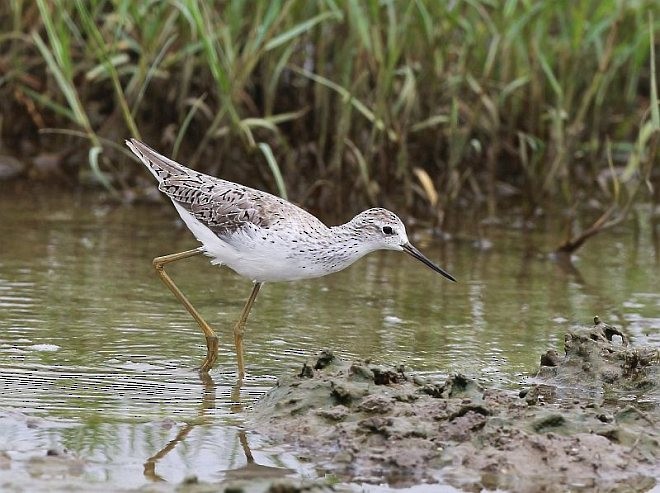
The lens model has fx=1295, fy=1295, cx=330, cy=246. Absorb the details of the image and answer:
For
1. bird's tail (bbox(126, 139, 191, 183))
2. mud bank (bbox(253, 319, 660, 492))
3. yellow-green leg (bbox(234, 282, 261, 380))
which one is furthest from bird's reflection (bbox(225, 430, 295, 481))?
bird's tail (bbox(126, 139, 191, 183))

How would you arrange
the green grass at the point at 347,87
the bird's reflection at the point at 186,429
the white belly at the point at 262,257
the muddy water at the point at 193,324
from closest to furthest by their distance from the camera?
the bird's reflection at the point at 186,429 < the muddy water at the point at 193,324 < the white belly at the point at 262,257 < the green grass at the point at 347,87

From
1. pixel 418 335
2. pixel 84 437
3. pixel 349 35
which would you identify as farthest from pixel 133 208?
pixel 84 437

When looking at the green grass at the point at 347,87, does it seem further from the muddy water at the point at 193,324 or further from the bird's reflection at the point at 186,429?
the bird's reflection at the point at 186,429

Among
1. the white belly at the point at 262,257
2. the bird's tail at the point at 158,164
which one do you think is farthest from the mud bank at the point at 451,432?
the bird's tail at the point at 158,164

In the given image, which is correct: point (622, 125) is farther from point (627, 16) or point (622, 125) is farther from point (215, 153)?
point (215, 153)

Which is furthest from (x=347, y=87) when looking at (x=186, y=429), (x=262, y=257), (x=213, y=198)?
(x=186, y=429)

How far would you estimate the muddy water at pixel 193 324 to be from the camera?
5.35m

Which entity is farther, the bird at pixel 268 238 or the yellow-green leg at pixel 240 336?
the bird at pixel 268 238

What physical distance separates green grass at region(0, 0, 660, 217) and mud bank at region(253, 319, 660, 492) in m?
4.04

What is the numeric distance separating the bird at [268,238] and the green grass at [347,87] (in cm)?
228

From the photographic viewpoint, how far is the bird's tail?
7797 mm

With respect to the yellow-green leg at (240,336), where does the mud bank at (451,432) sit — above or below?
below

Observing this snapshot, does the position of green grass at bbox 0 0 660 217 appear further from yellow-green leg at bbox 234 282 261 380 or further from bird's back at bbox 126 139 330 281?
yellow-green leg at bbox 234 282 261 380

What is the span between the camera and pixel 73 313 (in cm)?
764
